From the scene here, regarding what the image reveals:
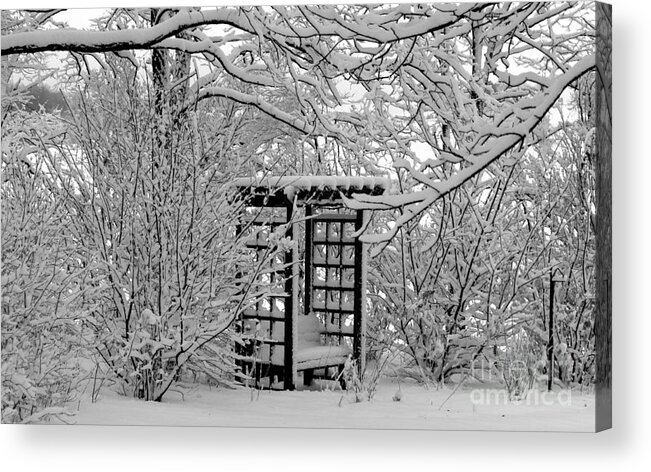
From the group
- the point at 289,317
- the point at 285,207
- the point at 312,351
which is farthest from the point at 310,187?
the point at 312,351

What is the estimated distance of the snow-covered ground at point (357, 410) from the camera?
20.7 feet

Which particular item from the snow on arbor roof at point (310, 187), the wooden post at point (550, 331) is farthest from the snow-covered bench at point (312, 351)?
the wooden post at point (550, 331)

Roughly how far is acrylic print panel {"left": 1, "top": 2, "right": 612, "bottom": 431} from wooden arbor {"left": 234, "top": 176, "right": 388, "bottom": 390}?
30 millimetres

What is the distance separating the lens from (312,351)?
7.30m

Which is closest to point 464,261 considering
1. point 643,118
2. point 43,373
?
point 643,118

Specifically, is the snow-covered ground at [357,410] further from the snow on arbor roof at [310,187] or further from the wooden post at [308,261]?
the snow on arbor roof at [310,187]

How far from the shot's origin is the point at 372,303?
7293 millimetres

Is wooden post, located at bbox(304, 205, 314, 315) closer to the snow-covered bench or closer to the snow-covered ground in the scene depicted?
the snow-covered bench

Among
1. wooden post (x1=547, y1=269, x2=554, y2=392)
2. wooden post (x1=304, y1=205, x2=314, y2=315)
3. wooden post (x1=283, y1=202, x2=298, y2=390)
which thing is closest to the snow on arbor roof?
wooden post (x1=283, y1=202, x2=298, y2=390)

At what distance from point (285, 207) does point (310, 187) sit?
0.42 meters

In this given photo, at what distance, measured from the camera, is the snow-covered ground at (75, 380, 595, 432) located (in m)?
6.31

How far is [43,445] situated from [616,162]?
4211 millimetres

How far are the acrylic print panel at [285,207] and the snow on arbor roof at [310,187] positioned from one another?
0.02 m

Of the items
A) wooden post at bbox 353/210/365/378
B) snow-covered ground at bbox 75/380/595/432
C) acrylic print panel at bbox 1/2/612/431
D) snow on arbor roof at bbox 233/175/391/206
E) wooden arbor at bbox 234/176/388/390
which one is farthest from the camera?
wooden post at bbox 353/210/365/378
